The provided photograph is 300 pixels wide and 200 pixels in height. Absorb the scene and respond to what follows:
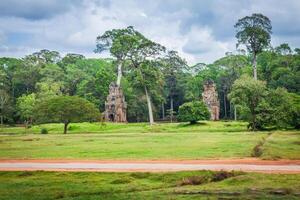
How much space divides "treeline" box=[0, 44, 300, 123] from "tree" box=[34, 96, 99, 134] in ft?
92.7

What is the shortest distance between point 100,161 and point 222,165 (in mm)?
7596

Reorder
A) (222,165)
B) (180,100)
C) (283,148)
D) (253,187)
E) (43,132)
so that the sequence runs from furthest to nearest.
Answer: (180,100), (43,132), (283,148), (222,165), (253,187)

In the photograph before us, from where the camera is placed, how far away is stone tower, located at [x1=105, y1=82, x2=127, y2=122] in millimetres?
89875

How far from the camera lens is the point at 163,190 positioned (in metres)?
17.5

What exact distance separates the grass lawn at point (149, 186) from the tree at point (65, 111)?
125 ft

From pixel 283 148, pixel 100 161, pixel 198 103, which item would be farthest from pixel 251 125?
pixel 100 161

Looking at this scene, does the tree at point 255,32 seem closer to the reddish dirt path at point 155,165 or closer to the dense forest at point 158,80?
the dense forest at point 158,80

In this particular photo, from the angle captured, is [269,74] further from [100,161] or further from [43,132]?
[100,161]

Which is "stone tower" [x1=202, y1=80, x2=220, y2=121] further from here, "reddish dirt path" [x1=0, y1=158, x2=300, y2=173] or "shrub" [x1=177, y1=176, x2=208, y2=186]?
"shrub" [x1=177, y1=176, x2=208, y2=186]

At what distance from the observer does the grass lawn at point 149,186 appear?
16438 mm

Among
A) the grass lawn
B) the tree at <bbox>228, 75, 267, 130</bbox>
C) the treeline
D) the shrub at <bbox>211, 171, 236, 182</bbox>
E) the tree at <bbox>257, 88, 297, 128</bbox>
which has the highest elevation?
the treeline

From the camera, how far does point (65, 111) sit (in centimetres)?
5966

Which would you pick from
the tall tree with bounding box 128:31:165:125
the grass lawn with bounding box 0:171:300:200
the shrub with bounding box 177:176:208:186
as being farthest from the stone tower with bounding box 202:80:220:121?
the shrub with bounding box 177:176:208:186

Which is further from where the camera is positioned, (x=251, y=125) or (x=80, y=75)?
(x=80, y=75)
